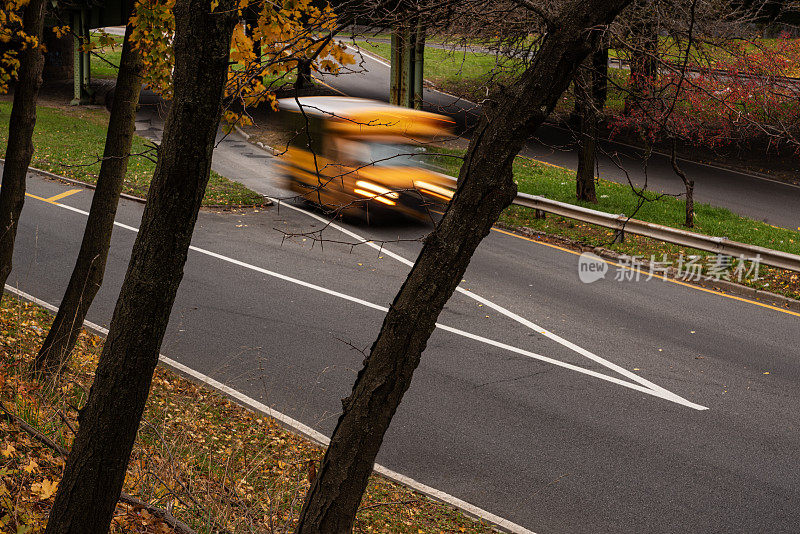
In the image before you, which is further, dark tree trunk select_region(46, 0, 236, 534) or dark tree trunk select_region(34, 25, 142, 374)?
dark tree trunk select_region(34, 25, 142, 374)

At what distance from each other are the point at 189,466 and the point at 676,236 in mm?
10435

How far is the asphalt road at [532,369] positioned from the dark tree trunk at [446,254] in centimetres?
320

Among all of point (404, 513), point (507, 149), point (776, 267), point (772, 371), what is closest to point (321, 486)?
point (507, 149)

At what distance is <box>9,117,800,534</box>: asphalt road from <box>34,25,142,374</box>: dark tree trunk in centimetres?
152

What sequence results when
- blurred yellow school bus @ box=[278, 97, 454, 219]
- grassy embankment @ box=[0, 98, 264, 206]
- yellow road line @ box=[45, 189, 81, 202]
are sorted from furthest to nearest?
1. grassy embankment @ box=[0, 98, 264, 206]
2. yellow road line @ box=[45, 189, 81, 202]
3. blurred yellow school bus @ box=[278, 97, 454, 219]

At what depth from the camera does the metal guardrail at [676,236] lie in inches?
509

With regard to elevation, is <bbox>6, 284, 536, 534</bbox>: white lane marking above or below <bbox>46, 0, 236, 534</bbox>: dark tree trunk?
below

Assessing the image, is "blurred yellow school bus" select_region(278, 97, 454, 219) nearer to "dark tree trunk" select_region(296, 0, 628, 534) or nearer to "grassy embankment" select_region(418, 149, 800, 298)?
"grassy embankment" select_region(418, 149, 800, 298)

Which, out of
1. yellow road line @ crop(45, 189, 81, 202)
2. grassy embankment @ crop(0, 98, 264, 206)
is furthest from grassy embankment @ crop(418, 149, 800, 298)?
yellow road line @ crop(45, 189, 81, 202)

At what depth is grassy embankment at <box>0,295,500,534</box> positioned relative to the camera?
529 cm

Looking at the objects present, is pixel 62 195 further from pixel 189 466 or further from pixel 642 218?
pixel 642 218

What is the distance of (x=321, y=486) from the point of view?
13.6ft

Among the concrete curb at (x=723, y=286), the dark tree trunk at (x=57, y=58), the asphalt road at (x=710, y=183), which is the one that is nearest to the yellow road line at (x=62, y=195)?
the asphalt road at (x=710, y=183)

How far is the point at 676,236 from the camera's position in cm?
1399
